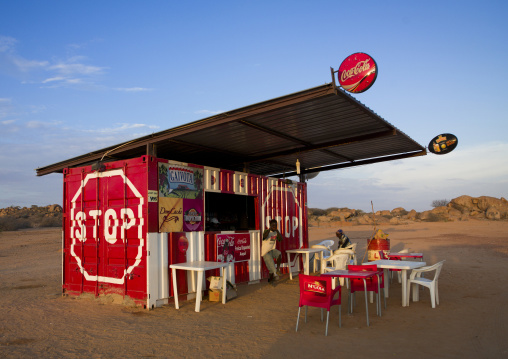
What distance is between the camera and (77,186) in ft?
31.2

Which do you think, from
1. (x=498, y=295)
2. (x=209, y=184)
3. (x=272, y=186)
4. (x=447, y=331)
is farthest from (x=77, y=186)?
(x=498, y=295)

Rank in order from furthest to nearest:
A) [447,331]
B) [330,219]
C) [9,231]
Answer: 1. [330,219]
2. [9,231]
3. [447,331]

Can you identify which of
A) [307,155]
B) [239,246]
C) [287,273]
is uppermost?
[307,155]

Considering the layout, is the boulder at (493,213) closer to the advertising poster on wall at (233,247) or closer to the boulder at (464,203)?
the boulder at (464,203)

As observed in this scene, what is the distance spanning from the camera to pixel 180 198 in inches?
346

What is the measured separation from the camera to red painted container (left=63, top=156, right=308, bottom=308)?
810 cm

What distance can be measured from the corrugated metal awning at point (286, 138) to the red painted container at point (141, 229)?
80 centimetres

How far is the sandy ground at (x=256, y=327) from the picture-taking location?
5.24 metres

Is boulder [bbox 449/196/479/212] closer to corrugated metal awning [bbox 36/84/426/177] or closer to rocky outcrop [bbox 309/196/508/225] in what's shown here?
rocky outcrop [bbox 309/196/508/225]

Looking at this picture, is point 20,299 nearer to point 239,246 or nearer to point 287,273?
point 239,246

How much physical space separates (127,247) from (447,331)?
6038mm

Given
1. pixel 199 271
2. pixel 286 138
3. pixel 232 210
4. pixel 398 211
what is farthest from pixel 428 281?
pixel 398 211

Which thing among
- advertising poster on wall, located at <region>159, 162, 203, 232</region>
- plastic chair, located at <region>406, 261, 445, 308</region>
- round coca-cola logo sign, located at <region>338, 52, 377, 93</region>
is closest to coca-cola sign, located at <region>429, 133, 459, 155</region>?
plastic chair, located at <region>406, 261, 445, 308</region>

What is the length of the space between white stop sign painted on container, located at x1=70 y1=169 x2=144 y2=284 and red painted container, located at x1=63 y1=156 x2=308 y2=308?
20 millimetres
